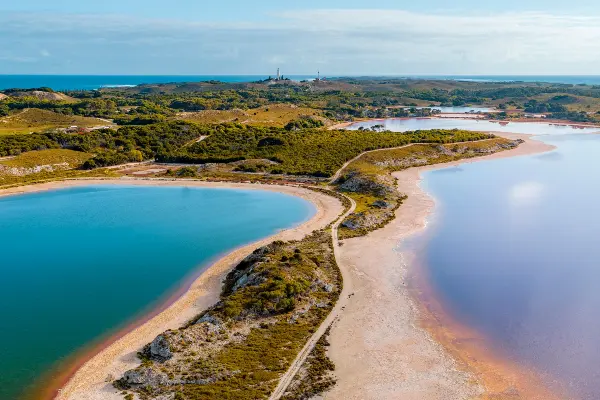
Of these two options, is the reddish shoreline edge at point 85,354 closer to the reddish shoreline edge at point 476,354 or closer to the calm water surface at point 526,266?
the reddish shoreline edge at point 476,354

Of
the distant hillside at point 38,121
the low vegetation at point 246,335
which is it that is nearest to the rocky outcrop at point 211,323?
the low vegetation at point 246,335

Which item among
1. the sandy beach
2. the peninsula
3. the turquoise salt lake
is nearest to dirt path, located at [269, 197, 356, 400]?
the peninsula

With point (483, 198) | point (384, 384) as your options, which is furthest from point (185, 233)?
point (483, 198)

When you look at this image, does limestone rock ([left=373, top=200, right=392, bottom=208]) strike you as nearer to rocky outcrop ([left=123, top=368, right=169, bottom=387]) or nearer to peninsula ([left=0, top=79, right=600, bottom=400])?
peninsula ([left=0, top=79, right=600, bottom=400])

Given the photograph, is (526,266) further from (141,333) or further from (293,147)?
(293,147)

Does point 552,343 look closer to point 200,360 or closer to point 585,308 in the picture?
point 585,308

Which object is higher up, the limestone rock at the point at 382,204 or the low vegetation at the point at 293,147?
the low vegetation at the point at 293,147
